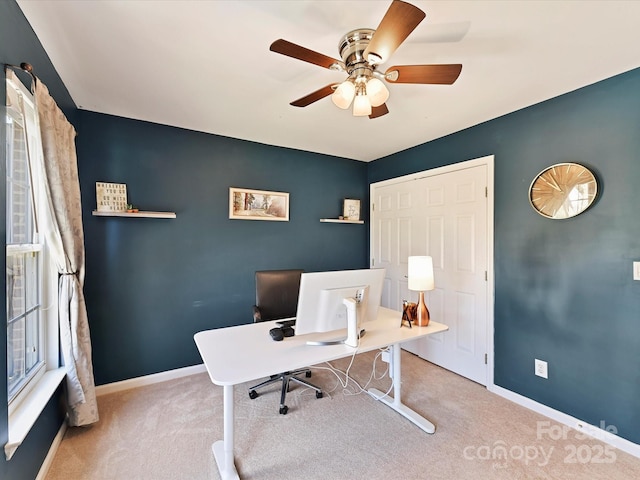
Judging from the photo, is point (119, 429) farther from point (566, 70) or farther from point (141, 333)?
point (566, 70)

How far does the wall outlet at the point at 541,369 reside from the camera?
229cm

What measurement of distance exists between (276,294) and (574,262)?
2.34m

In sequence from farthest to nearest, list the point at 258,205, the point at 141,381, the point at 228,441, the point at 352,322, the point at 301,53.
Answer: the point at 258,205
the point at 141,381
the point at 352,322
the point at 228,441
the point at 301,53

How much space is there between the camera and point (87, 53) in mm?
1717

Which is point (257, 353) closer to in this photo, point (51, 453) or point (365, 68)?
point (51, 453)

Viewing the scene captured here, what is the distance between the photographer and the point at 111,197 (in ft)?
8.17

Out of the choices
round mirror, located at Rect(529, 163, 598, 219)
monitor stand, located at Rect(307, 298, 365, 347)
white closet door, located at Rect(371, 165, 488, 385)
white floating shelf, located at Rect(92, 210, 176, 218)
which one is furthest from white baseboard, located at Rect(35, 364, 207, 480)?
round mirror, located at Rect(529, 163, 598, 219)

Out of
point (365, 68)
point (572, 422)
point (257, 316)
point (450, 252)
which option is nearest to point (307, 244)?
point (257, 316)

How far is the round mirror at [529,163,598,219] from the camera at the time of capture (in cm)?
206

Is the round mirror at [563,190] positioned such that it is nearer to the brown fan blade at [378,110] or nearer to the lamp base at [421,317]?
the lamp base at [421,317]

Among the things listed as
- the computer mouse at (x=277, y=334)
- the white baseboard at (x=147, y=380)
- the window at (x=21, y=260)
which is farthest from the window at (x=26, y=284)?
the computer mouse at (x=277, y=334)

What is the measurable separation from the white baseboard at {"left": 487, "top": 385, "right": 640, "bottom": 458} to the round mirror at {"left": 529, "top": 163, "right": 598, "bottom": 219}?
4.83 ft

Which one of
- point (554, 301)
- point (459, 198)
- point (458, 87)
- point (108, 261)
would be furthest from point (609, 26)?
point (108, 261)

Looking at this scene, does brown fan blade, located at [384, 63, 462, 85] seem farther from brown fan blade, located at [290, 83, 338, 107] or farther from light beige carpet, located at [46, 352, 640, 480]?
light beige carpet, located at [46, 352, 640, 480]
